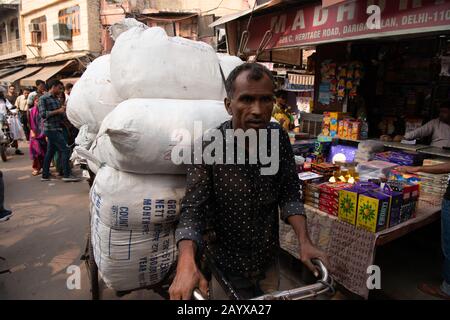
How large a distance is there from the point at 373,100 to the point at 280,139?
3541 millimetres

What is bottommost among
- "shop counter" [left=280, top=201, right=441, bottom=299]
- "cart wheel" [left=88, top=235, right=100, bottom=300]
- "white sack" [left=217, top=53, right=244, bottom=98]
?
"cart wheel" [left=88, top=235, right=100, bottom=300]

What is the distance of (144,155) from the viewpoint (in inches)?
58.8

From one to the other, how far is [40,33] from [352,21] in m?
18.0

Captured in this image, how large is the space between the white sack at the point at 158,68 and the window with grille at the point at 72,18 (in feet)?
48.7

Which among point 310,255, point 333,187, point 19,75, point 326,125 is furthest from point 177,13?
point 310,255

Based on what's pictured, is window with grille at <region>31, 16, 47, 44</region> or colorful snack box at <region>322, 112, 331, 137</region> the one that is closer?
colorful snack box at <region>322, 112, 331, 137</region>

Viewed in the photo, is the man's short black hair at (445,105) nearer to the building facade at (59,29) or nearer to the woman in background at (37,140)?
the woman in background at (37,140)

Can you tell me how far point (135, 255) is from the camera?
165 cm

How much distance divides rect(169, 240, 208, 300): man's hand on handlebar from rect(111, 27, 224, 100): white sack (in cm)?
87

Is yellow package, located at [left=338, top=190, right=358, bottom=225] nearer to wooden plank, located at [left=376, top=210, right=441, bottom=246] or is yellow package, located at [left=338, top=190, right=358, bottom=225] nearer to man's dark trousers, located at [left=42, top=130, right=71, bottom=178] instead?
wooden plank, located at [left=376, top=210, right=441, bottom=246]

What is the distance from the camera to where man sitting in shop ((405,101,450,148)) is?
341cm

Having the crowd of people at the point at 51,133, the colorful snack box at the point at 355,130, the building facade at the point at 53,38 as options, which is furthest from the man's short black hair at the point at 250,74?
the building facade at the point at 53,38

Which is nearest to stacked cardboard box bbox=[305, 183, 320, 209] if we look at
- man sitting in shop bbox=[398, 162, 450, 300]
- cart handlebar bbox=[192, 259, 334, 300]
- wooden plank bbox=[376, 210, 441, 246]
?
wooden plank bbox=[376, 210, 441, 246]

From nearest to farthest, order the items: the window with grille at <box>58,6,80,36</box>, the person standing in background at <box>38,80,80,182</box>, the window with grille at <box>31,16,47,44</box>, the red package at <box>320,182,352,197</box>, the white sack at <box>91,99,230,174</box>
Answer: the white sack at <box>91,99,230,174</box> < the red package at <box>320,182,352,197</box> < the person standing in background at <box>38,80,80,182</box> < the window with grille at <box>58,6,80,36</box> < the window with grille at <box>31,16,47,44</box>
